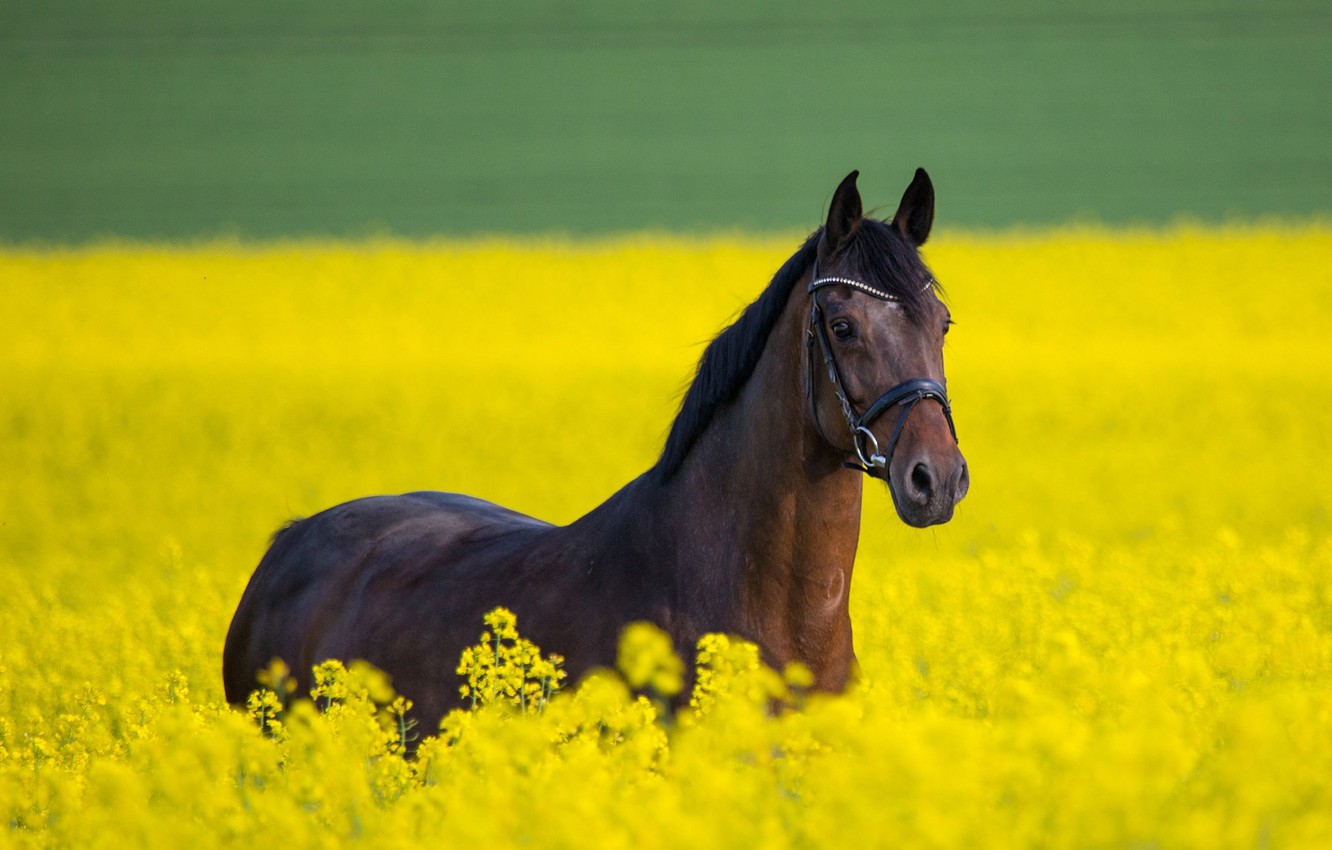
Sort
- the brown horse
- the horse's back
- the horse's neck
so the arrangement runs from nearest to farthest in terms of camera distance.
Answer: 1. the brown horse
2. the horse's neck
3. the horse's back

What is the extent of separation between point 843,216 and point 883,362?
1.54 ft

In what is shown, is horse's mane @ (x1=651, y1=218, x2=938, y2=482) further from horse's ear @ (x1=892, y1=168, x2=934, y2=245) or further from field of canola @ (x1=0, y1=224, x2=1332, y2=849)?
field of canola @ (x1=0, y1=224, x2=1332, y2=849)

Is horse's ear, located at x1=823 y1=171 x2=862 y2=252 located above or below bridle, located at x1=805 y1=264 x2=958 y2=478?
above

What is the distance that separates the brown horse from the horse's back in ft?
0.73

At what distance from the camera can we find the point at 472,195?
92.2 ft

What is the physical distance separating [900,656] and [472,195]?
74.5ft

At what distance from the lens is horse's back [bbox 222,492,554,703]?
5160mm

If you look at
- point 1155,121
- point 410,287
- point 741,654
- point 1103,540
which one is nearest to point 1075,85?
point 1155,121

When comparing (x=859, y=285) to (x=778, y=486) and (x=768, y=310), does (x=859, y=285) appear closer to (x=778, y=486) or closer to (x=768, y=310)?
(x=768, y=310)

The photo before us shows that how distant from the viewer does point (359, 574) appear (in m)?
5.61

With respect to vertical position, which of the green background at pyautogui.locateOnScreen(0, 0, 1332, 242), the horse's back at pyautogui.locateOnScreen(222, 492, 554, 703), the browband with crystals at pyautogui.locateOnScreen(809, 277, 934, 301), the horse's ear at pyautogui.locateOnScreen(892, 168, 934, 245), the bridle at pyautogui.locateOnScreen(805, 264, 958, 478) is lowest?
the horse's back at pyautogui.locateOnScreen(222, 492, 554, 703)

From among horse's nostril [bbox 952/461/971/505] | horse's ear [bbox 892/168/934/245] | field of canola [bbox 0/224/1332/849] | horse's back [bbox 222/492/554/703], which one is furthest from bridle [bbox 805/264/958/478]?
horse's back [bbox 222/492/554/703]

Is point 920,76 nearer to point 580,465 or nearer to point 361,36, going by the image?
point 361,36

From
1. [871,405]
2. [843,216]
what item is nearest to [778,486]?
[871,405]
